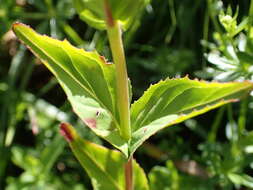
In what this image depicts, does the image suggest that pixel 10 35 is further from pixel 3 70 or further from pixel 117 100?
pixel 117 100

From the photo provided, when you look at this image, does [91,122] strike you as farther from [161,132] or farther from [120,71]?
[161,132]

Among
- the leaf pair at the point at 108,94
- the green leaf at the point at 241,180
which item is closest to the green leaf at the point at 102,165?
the leaf pair at the point at 108,94

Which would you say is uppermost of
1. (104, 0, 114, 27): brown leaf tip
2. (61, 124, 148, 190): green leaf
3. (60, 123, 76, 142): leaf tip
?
(104, 0, 114, 27): brown leaf tip

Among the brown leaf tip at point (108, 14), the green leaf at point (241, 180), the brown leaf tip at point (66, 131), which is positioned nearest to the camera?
the brown leaf tip at point (108, 14)

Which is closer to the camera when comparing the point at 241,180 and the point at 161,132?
the point at 241,180

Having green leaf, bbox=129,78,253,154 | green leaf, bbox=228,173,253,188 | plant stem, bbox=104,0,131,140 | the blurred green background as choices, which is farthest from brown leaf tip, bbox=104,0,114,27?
green leaf, bbox=228,173,253,188

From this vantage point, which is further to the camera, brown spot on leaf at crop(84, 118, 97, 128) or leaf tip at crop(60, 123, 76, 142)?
leaf tip at crop(60, 123, 76, 142)

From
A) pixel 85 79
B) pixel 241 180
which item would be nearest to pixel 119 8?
pixel 85 79

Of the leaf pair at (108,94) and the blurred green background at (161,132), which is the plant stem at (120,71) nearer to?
the leaf pair at (108,94)

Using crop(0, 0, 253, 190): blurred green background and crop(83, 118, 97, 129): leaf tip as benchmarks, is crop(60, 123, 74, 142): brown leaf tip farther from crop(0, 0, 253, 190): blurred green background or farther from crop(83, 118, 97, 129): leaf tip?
crop(0, 0, 253, 190): blurred green background
